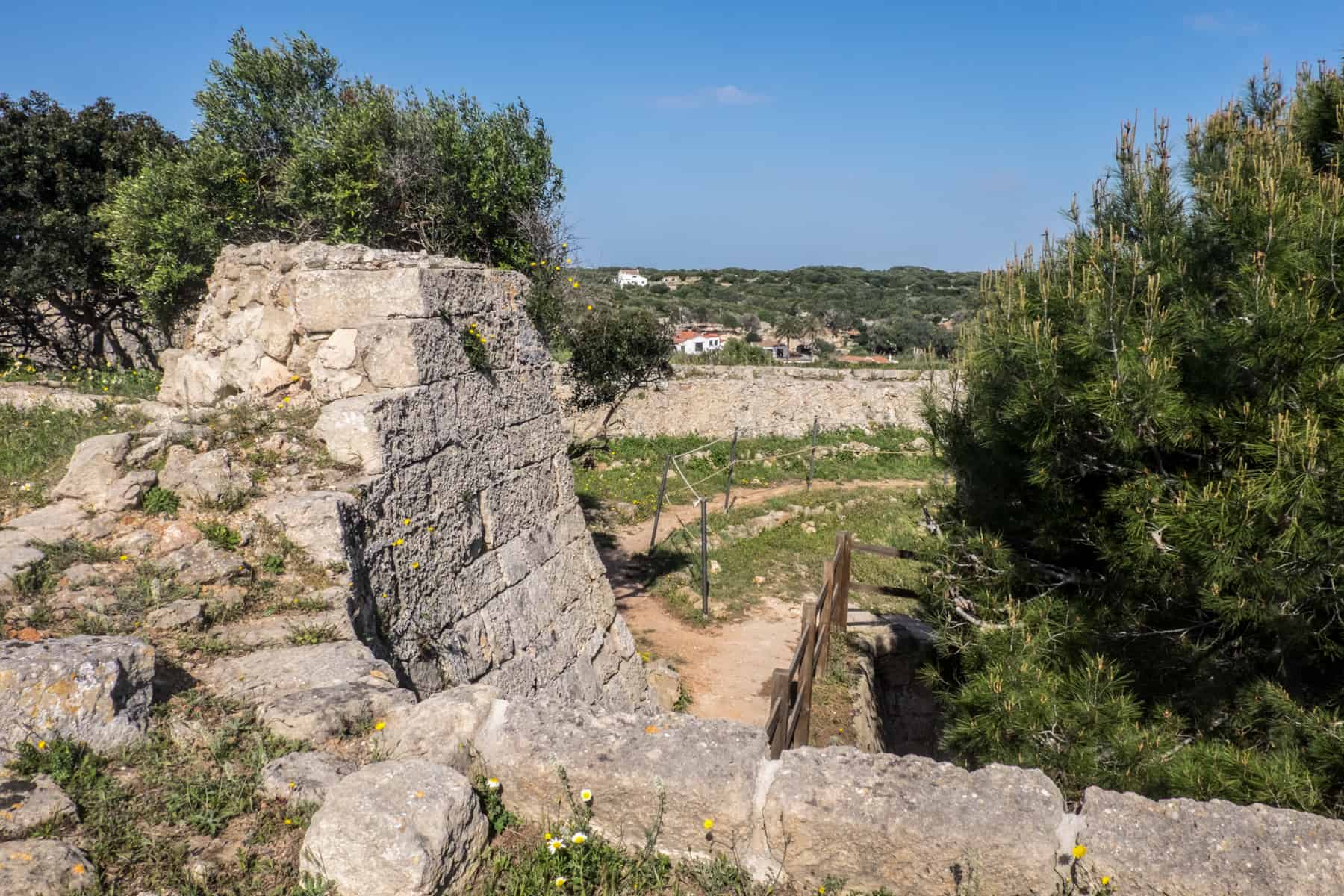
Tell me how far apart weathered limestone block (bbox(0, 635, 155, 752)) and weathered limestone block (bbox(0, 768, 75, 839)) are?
18 centimetres

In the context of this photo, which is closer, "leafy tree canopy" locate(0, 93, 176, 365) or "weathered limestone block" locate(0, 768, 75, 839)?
"weathered limestone block" locate(0, 768, 75, 839)

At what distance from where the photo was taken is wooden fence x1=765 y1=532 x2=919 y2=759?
16.8 ft

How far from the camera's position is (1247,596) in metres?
4.54

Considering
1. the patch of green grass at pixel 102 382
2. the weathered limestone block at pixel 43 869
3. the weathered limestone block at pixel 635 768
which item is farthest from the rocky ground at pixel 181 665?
the patch of green grass at pixel 102 382

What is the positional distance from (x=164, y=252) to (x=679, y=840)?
1136 cm

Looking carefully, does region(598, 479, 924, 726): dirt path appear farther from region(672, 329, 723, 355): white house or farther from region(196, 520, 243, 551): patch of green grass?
region(672, 329, 723, 355): white house

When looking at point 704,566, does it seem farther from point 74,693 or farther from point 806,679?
point 74,693

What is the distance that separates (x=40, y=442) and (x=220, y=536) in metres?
2.27

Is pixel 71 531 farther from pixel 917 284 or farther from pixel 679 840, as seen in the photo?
pixel 917 284

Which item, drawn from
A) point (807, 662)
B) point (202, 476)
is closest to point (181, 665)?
point (202, 476)

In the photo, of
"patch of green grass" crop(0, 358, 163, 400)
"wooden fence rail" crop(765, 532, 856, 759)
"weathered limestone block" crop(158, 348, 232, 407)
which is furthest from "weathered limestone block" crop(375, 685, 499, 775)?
"patch of green grass" crop(0, 358, 163, 400)

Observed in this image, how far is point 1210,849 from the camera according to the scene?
2.37 meters

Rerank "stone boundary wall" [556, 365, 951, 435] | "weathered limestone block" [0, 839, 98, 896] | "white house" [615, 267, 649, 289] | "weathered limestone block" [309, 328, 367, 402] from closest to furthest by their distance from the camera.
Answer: "weathered limestone block" [0, 839, 98, 896]
"weathered limestone block" [309, 328, 367, 402]
"stone boundary wall" [556, 365, 951, 435]
"white house" [615, 267, 649, 289]

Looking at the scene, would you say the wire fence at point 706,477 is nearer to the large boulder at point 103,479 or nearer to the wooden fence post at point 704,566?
the wooden fence post at point 704,566
